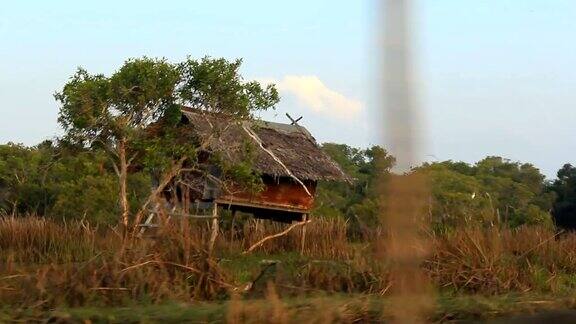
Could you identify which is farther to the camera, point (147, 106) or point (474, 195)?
point (474, 195)

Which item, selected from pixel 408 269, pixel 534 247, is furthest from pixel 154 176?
pixel 408 269

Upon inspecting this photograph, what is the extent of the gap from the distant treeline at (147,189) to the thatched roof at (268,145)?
5.59ft

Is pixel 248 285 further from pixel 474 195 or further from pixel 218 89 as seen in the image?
pixel 474 195

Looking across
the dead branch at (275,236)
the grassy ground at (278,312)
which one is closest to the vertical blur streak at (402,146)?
the grassy ground at (278,312)

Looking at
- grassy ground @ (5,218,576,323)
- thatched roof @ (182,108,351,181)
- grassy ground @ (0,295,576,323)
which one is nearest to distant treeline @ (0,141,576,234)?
thatched roof @ (182,108,351,181)

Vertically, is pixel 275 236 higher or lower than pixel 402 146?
higher

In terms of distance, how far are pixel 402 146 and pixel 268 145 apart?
69.9ft

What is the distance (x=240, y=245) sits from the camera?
64.7 ft

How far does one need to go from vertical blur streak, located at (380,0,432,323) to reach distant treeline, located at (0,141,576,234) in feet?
56.3

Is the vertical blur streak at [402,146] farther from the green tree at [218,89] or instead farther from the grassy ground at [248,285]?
the green tree at [218,89]

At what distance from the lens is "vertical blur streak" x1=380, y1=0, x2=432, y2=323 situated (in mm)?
2561

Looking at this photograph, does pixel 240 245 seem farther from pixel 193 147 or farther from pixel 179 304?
pixel 179 304

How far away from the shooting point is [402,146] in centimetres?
261

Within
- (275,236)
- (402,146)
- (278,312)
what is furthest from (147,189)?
(402,146)
